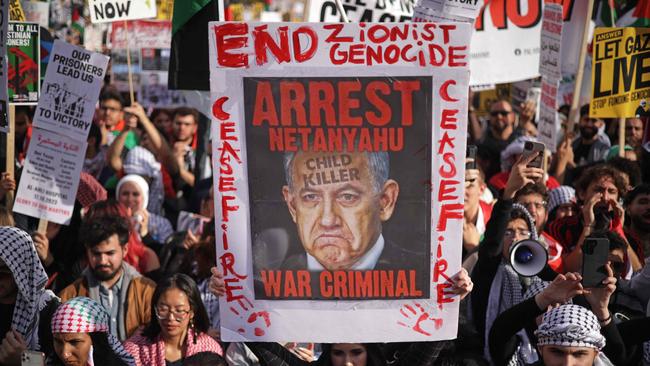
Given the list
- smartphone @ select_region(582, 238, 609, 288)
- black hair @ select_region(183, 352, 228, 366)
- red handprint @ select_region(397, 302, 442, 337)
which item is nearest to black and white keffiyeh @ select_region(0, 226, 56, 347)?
black hair @ select_region(183, 352, 228, 366)

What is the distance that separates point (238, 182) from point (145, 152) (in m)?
5.29

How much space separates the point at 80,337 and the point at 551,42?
5295 mm

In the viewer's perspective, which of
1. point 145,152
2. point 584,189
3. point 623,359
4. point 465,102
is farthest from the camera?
point 145,152

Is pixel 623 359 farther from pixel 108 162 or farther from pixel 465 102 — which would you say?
pixel 108 162

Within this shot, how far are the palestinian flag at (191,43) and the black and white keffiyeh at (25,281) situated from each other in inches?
43.0

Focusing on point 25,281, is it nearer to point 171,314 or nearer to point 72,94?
point 171,314

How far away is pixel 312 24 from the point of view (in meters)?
4.77

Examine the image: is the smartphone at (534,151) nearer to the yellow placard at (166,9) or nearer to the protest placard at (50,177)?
the protest placard at (50,177)

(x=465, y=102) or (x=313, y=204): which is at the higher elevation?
(x=465, y=102)

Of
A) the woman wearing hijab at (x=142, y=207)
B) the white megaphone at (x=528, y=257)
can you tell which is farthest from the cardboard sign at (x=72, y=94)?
the white megaphone at (x=528, y=257)

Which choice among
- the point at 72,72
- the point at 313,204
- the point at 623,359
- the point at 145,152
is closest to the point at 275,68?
the point at 313,204

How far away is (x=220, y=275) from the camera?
4.89m

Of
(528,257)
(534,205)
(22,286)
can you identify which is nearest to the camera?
(528,257)

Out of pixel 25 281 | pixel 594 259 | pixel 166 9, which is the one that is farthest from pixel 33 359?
pixel 166 9
